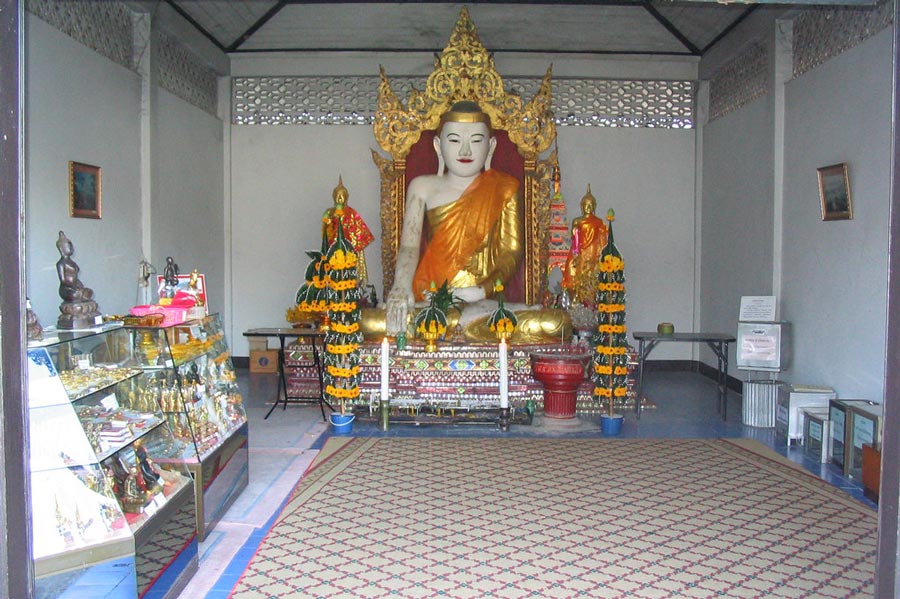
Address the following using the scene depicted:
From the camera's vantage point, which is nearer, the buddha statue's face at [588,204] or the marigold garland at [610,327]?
the marigold garland at [610,327]

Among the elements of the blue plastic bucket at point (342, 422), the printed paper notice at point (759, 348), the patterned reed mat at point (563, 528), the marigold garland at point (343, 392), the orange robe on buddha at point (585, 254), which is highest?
the orange robe on buddha at point (585, 254)

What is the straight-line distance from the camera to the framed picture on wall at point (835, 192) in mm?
5770

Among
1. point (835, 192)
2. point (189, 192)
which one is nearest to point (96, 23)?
point (189, 192)

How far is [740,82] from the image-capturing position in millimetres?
8086

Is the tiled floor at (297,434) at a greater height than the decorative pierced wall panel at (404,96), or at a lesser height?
lesser

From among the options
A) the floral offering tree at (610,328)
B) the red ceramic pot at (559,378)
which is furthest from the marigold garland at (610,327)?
the red ceramic pot at (559,378)

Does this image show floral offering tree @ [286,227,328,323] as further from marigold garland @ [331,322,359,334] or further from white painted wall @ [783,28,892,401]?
white painted wall @ [783,28,892,401]

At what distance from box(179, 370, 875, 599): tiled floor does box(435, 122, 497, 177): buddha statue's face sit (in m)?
3.02

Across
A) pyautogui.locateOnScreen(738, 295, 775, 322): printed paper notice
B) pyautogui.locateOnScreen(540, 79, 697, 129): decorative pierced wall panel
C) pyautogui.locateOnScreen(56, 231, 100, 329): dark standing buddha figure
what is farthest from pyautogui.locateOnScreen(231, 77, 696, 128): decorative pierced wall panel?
pyautogui.locateOnScreen(56, 231, 100, 329): dark standing buddha figure

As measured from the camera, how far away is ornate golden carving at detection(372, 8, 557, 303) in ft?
27.5

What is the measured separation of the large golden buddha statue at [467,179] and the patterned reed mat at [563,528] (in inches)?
131

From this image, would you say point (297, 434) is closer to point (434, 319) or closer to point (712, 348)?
point (434, 319)

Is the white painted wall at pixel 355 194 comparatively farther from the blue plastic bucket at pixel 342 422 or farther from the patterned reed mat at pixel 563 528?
the patterned reed mat at pixel 563 528

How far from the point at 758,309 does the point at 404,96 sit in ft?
15.4
